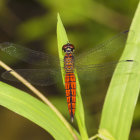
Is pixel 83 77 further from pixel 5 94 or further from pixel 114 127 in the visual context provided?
pixel 5 94

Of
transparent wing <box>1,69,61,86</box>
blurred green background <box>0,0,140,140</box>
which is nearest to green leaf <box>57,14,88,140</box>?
transparent wing <box>1,69,61,86</box>

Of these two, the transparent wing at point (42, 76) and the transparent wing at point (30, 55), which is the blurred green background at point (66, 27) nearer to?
the transparent wing at point (30, 55)

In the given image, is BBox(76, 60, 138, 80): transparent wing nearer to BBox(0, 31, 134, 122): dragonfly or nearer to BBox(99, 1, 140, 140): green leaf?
BBox(0, 31, 134, 122): dragonfly

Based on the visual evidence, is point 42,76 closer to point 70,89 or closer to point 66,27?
point 70,89

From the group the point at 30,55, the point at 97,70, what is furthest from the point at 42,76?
the point at 97,70

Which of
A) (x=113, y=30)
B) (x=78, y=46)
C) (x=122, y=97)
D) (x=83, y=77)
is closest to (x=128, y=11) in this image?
(x=113, y=30)

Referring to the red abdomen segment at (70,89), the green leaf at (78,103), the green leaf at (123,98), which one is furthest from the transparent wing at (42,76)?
the green leaf at (123,98)
